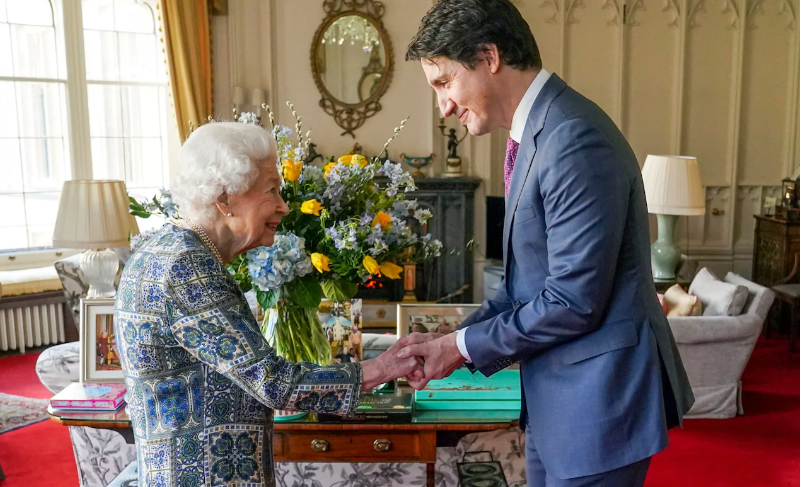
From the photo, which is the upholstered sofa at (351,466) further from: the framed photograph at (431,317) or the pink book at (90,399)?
the framed photograph at (431,317)

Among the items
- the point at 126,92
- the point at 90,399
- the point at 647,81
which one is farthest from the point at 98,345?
the point at 647,81

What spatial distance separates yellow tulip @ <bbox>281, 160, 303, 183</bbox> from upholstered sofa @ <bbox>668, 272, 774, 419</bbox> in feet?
9.08

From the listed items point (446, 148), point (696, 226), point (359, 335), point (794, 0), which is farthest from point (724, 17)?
point (359, 335)

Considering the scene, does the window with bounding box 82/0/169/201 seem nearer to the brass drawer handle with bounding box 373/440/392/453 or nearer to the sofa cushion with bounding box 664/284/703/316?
the sofa cushion with bounding box 664/284/703/316

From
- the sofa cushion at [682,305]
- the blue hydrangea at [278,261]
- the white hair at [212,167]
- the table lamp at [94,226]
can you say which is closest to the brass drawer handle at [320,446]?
the blue hydrangea at [278,261]

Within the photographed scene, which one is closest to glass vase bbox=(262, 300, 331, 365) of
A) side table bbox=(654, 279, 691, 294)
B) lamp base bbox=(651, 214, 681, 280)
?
side table bbox=(654, 279, 691, 294)

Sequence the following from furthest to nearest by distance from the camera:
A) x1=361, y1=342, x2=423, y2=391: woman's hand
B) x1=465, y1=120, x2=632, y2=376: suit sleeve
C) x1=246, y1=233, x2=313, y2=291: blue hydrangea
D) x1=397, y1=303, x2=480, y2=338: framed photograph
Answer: x1=397, y1=303, x2=480, y2=338: framed photograph, x1=246, y1=233, x2=313, y2=291: blue hydrangea, x1=361, y1=342, x2=423, y2=391: woman's hand, x1=465, y1=120, x2=632, y2=376: suit sleeve

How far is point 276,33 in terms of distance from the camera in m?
7.07

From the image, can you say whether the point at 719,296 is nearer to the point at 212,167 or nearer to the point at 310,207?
the point at 310,207

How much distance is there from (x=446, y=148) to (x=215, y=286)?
232 inches

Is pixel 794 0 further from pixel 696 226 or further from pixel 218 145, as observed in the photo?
pixel 218 145

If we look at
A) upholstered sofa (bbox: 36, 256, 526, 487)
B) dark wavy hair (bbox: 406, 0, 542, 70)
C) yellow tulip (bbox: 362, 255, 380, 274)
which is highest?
dark wavy hair (bbox: 406, 0, 542, 70)

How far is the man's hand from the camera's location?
1.79 m

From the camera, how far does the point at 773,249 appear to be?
21.3ft
